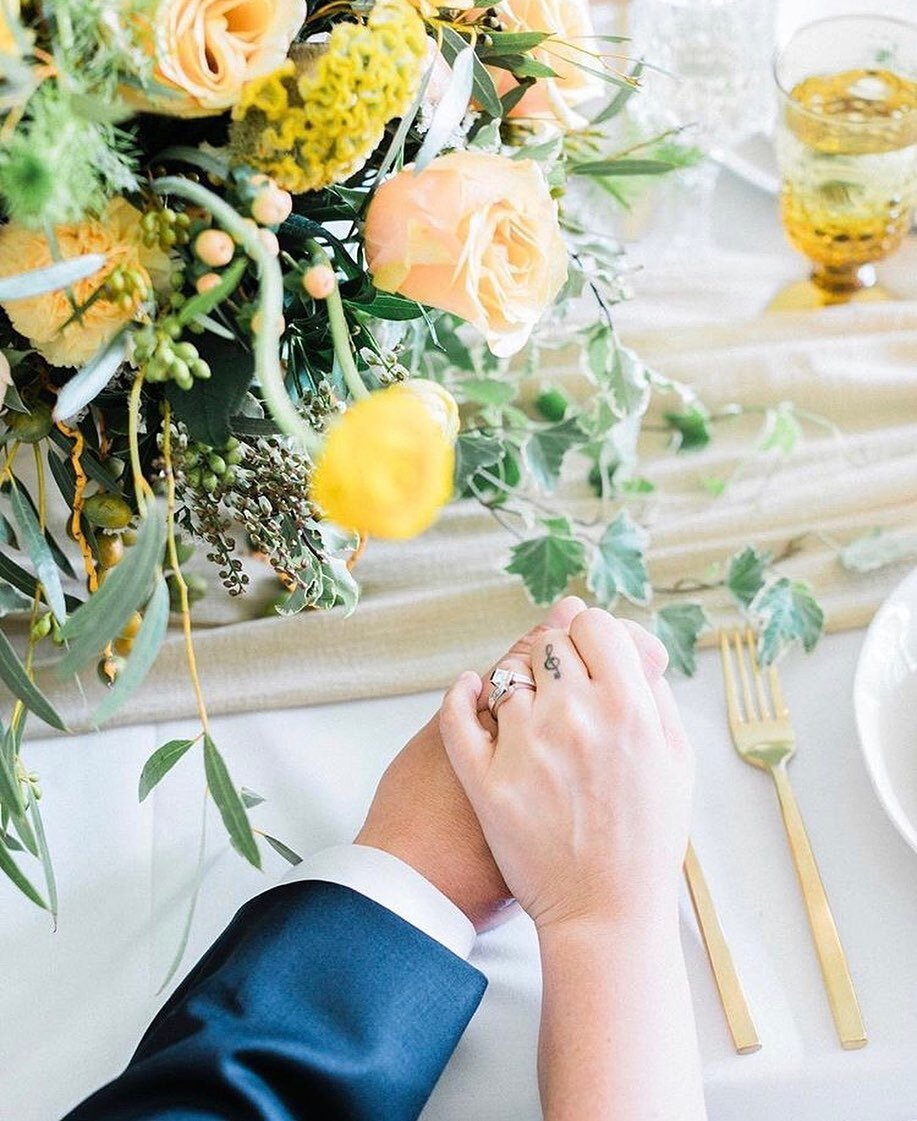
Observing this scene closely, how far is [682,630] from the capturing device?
2.99ft

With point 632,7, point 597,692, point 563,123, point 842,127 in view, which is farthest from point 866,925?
point 632,7

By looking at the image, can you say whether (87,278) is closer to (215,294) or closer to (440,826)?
(215,294)

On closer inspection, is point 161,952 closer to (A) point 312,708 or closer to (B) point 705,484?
(A) point 312,708

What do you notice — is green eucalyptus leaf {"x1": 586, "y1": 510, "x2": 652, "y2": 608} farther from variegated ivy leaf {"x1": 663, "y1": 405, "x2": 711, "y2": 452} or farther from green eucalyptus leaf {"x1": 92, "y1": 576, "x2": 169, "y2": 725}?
green eucalyptus leaf {"x1": 92, "y1": 576, "x2": 169, "y2": 725}

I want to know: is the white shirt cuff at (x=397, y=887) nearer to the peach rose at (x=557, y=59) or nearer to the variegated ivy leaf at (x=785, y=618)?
the variegated ivy leaf at (x=785, y=618)

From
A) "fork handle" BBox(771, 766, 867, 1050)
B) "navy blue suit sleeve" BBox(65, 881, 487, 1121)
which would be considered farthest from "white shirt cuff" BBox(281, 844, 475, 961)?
"fork handle" BBox(771, 766, 867, 1050)

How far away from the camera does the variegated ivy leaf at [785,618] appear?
0.90 meters

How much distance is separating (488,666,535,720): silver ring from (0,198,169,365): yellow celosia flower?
34 cm

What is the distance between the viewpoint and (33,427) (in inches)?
23.2

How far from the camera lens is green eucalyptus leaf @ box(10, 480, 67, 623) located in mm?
641

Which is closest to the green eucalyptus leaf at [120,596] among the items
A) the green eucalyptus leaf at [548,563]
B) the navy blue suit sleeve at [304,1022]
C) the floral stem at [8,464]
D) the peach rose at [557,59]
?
the floral stem at [8,464]

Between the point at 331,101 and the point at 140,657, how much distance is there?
0.77 feet

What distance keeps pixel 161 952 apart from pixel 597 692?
1.02 feet

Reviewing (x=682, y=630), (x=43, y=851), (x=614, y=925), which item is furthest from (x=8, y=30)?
(x=682, y=630)
